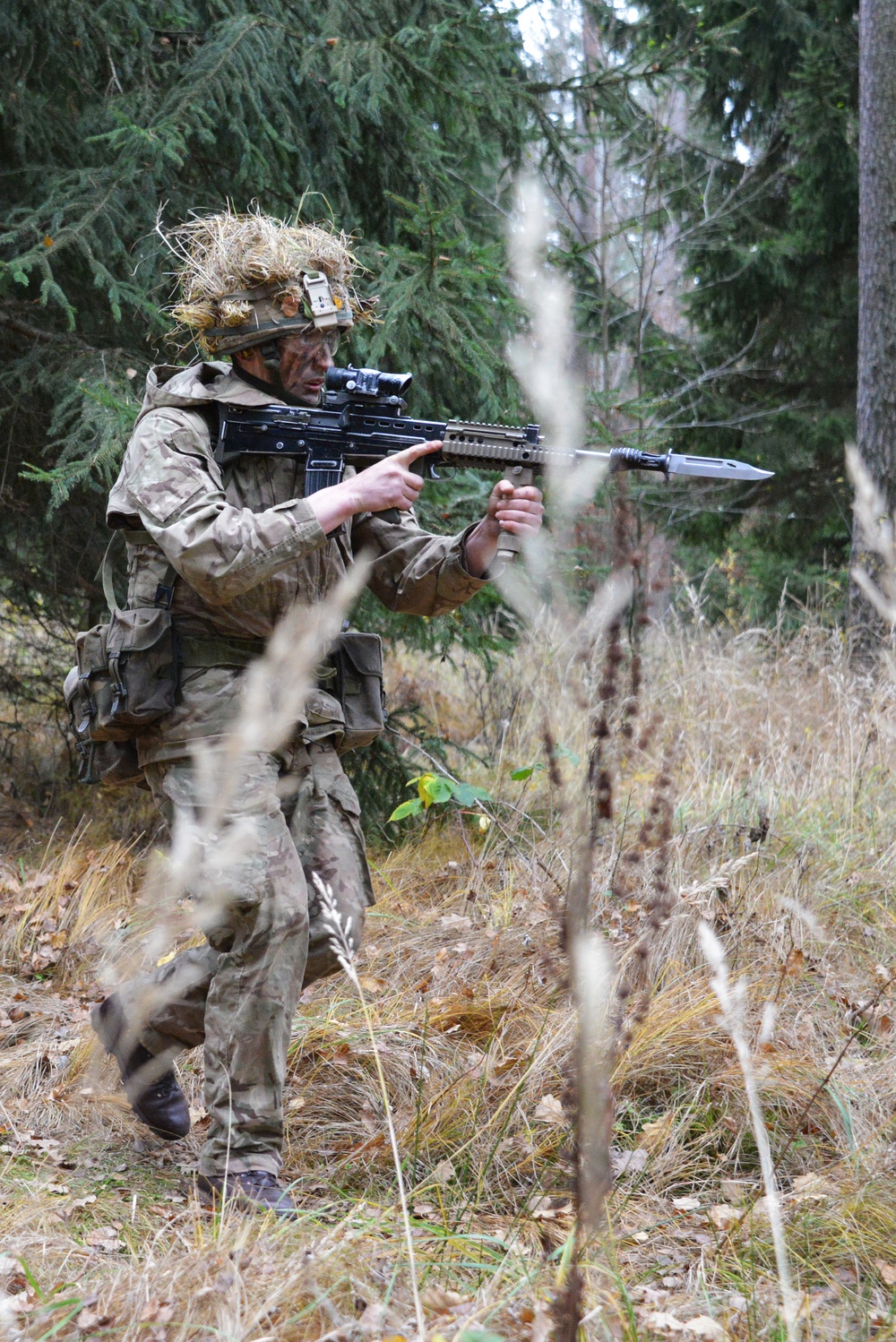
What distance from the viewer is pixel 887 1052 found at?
361 centimetres

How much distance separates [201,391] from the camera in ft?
11.1

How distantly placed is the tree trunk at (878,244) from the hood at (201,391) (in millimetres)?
5890

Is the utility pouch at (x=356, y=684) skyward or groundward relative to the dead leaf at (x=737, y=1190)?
skyward

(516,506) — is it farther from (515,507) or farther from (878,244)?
(878,244)

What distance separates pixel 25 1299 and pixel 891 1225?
5.79 feet

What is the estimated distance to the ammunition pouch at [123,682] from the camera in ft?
10.6

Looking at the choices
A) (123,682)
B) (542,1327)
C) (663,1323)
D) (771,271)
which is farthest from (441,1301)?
(771,271)

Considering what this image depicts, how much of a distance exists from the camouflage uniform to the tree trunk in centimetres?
572

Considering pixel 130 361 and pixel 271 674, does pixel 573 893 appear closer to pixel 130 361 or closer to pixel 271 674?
pixel 271 674

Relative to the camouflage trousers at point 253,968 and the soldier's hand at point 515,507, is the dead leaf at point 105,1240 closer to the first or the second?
the camouflage trousers at point 253,968

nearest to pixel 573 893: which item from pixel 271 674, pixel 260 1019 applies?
pixel 271 674

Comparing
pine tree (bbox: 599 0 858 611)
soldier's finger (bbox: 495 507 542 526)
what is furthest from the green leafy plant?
pine tree (bbox: 599 0 858 611)

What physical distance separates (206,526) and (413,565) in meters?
0.79

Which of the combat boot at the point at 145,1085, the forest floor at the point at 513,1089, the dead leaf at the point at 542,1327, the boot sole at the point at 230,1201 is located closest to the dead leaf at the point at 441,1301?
the forest floor at the point at 513,1089
